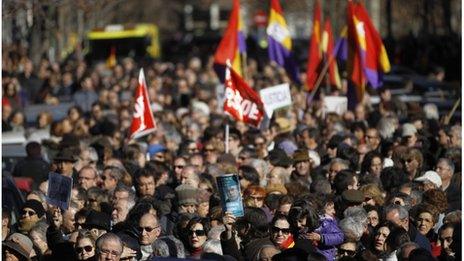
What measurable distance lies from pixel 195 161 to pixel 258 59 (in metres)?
29.3

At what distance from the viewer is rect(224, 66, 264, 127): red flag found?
64.7 feet

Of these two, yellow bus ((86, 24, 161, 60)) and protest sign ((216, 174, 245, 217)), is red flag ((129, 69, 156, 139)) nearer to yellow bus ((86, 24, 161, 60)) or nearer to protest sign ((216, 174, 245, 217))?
protest sign ((216, 174, 245, 217))

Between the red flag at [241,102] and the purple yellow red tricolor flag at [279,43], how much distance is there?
5.98 metres

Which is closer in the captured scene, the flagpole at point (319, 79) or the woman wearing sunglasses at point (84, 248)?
the woman wearing sunglasses at point (84, 248)

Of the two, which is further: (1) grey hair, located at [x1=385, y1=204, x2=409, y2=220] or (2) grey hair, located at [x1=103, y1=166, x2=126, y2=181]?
(2) grey hair, located at [x1=103, y1=166, x2=126, y2=181]

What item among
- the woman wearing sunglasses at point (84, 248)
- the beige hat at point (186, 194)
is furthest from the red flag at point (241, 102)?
the woman wearing sunglasses at point (84, 248)

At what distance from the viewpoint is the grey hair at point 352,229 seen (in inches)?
476

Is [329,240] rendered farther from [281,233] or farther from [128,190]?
[128,190]

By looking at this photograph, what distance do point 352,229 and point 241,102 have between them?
7701 mm

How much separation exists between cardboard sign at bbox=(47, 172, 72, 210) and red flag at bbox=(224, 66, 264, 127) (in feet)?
19.4

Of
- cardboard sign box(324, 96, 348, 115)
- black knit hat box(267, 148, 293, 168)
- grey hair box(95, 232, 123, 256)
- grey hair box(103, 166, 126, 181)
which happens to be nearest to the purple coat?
grey hair box(95, 232, 123, 256)

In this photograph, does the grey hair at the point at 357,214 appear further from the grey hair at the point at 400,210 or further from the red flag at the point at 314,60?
the red flag at the point at 314,60

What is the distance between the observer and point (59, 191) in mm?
13734

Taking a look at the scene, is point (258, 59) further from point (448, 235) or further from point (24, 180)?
point (448, 235)
